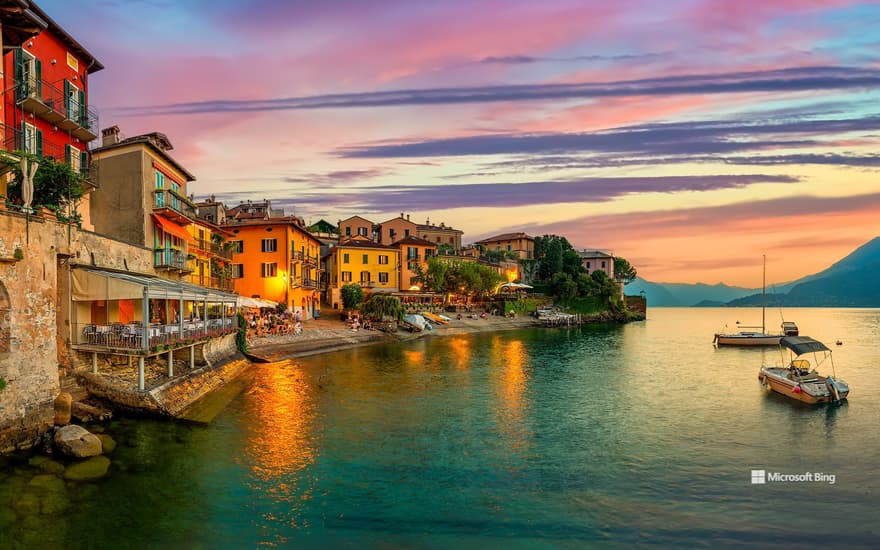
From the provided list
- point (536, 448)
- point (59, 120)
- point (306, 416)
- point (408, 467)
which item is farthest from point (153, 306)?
point (536, 448)

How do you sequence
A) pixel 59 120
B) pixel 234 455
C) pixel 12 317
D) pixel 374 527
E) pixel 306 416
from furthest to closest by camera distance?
pixel 59 120, pixel 306 416, pixel 234 455, pixel 12 317, pixel 374 527

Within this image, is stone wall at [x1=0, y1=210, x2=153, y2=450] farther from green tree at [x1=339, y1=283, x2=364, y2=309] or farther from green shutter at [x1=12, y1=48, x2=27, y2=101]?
green tree at [x1=339, y1=283, x2=364, y2=309]

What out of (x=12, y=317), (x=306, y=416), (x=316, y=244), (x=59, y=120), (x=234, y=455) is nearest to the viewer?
(x=12, y=317)

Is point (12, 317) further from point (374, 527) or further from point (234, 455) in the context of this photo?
point (374, 527)

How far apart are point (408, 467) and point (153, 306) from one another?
23.5 m

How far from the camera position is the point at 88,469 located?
1659cm

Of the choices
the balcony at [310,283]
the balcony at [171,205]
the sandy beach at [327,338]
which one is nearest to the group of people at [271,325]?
the sandy beach at [327,338]

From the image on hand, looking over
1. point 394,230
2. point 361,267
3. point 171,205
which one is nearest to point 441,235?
point 394,230

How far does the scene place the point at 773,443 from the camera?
72.9 ft

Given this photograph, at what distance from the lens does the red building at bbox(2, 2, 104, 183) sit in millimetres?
25625

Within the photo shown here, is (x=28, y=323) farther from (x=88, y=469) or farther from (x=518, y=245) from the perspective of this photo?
(x=518, y=245)

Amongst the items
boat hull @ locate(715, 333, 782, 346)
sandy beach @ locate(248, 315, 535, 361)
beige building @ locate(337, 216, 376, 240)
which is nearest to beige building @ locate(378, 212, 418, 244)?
beige building @ locate(337, 216, 376, 240)

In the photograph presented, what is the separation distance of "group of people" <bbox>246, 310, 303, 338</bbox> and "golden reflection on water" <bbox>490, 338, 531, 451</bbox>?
771 inches

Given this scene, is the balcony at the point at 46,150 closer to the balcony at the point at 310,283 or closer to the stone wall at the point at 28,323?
the stone wall at the point at 28,323
